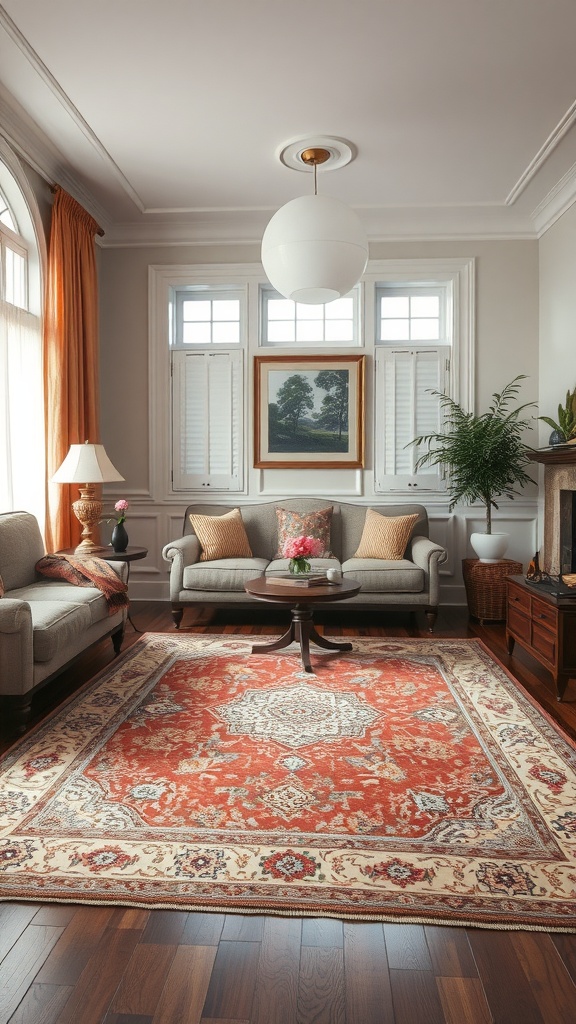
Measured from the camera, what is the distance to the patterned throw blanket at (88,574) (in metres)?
3.98

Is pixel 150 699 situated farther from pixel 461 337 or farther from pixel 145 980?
pixel 461 337

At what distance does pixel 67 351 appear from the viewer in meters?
4.89

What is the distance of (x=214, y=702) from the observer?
3.34 meters

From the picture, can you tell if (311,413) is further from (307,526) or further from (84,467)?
(84,467)

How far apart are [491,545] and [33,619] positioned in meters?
3.38

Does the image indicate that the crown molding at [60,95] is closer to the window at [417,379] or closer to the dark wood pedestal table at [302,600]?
the window at [417,379]

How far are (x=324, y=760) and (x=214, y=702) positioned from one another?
0.83 metres

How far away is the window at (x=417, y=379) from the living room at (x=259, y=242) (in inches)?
1.0

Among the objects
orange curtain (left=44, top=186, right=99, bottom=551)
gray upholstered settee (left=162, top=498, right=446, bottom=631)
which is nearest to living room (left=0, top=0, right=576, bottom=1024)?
orange curtain (left=44, top=186, right=99, bottom=551)

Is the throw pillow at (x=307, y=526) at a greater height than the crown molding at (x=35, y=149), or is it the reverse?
the crown molding at (x=35, y=149)

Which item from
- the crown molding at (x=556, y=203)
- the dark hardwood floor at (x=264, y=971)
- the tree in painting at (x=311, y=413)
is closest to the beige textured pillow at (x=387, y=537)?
the tree in painting at (x=311, y=413)

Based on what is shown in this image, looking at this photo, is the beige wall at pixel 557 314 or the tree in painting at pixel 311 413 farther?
the tree in painting at pixel 311 413

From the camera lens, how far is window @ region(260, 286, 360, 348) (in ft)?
19.5

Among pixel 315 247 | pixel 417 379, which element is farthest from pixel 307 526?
pixel 315 247
